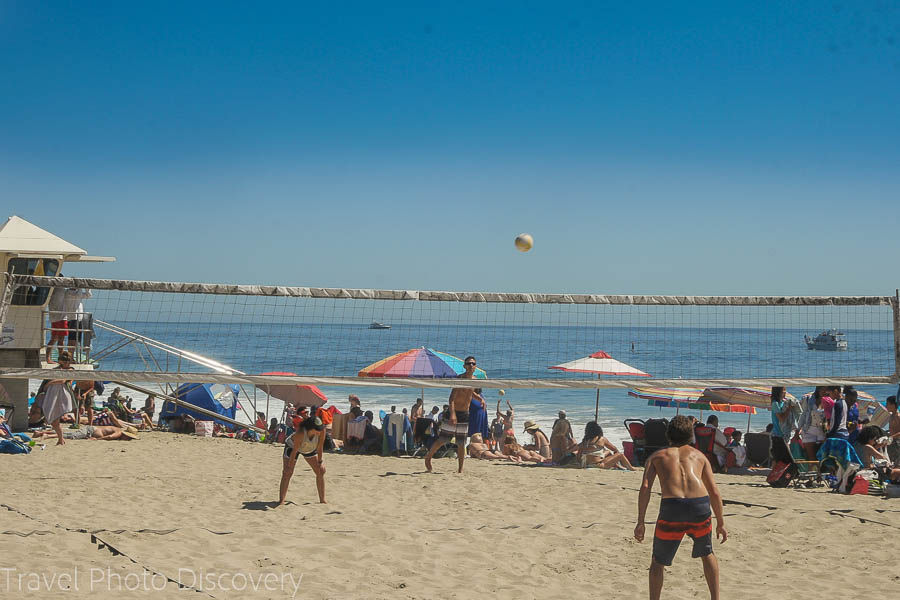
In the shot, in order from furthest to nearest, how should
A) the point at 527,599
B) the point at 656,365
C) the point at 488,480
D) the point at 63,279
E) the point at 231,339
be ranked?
the point at 231,339 < the point at 656,365 < the point at 488,480 < the point at 63,279 < the point at 527,599

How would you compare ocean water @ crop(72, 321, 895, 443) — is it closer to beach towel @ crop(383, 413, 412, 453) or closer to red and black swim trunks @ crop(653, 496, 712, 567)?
beach towel @ crop(383, 413, 412, 453)

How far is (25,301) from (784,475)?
36.2ft

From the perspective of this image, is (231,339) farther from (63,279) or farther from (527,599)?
(527,599)

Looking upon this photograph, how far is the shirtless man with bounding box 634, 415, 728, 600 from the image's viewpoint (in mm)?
4402

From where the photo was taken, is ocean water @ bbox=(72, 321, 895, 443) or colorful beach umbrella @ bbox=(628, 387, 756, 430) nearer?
colorful beach umbrella @ bbox=(628, 387, 756, 430)

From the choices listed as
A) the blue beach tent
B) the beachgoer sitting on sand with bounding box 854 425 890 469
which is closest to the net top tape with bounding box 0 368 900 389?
the beachgoer sitting on sand with bounding box 854 425 890 469

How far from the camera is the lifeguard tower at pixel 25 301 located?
11484 mm

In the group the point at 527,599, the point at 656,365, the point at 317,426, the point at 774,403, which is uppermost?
the point at 656,365

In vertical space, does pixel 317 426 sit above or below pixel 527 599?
above

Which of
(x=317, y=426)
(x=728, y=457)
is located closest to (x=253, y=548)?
(x=317, y=426)

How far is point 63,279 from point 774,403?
8.29 metres

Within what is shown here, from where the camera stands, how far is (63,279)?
794 cm

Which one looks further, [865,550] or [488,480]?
[488,480]

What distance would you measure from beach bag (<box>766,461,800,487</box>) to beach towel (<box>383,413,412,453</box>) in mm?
5010
